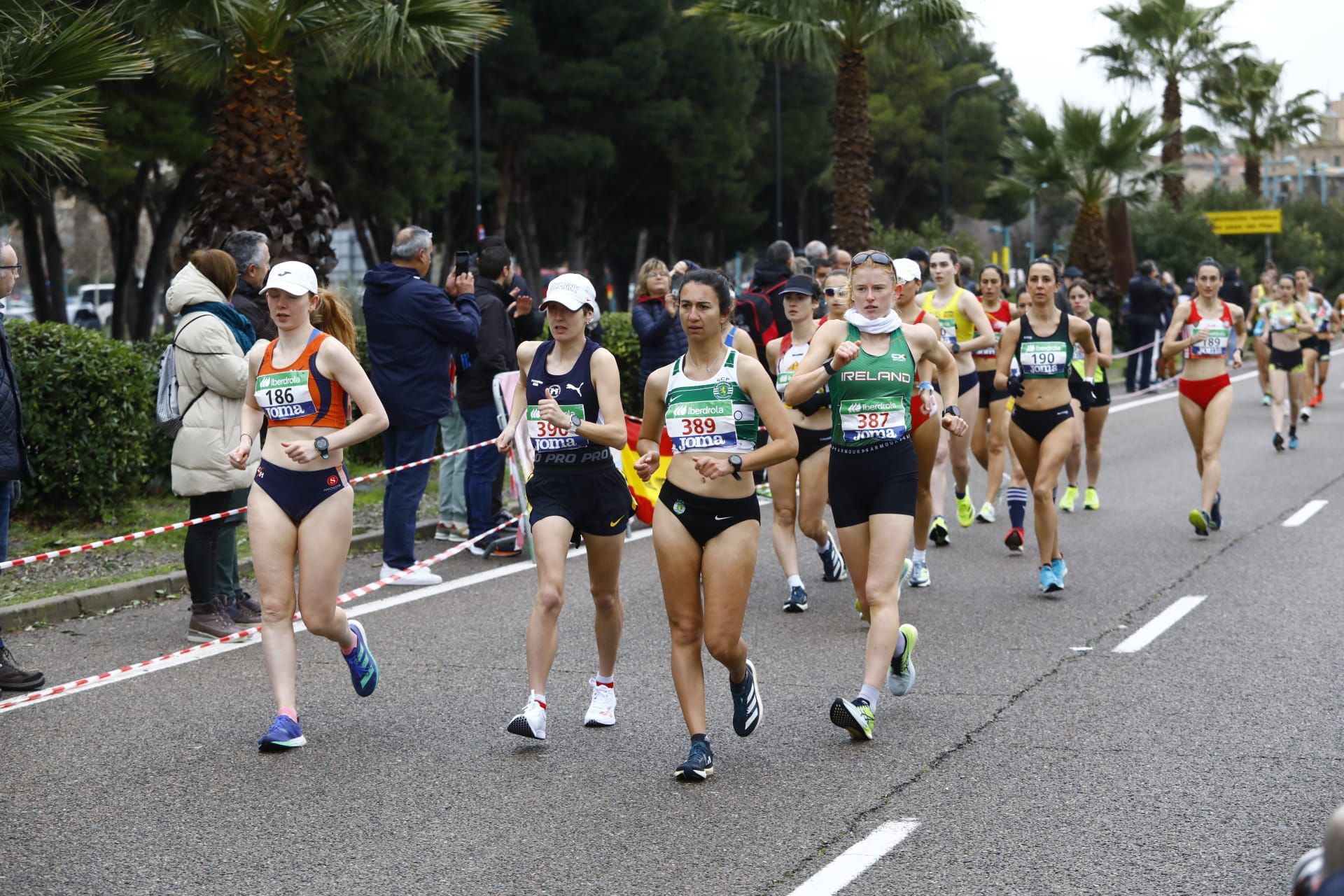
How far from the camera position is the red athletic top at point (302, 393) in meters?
6.51

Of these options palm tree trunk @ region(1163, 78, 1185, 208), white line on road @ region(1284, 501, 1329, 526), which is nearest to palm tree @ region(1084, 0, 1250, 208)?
palm tree trunk @ region(1163, 78, 1185, 208)

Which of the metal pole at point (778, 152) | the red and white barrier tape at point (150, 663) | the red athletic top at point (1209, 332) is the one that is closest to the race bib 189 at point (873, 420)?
the red and white barrier tape at point (150, 663)

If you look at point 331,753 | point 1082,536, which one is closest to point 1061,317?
point 1082,536

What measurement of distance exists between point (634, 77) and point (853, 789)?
1668 inches

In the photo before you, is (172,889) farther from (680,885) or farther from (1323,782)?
(1323,782)

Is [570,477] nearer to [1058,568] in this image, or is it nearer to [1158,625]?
[1158,625]

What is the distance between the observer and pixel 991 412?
12906mm

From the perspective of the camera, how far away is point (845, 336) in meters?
7.10

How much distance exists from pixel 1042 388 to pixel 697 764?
506 centimetres

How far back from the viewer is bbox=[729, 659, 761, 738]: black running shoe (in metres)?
6.06

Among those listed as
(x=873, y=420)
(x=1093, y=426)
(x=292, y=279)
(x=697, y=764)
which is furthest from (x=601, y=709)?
(x=1093, y=426)

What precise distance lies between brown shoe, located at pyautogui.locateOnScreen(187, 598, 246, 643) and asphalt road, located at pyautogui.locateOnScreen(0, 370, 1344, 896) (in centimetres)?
Result: 18

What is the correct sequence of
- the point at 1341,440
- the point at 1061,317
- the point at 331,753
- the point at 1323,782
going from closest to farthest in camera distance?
the point at 1323,782 → the point at 331,753 → the point at 1061,317 → the point at 1341,440

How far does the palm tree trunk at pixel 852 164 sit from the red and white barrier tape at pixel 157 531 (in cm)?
1449
